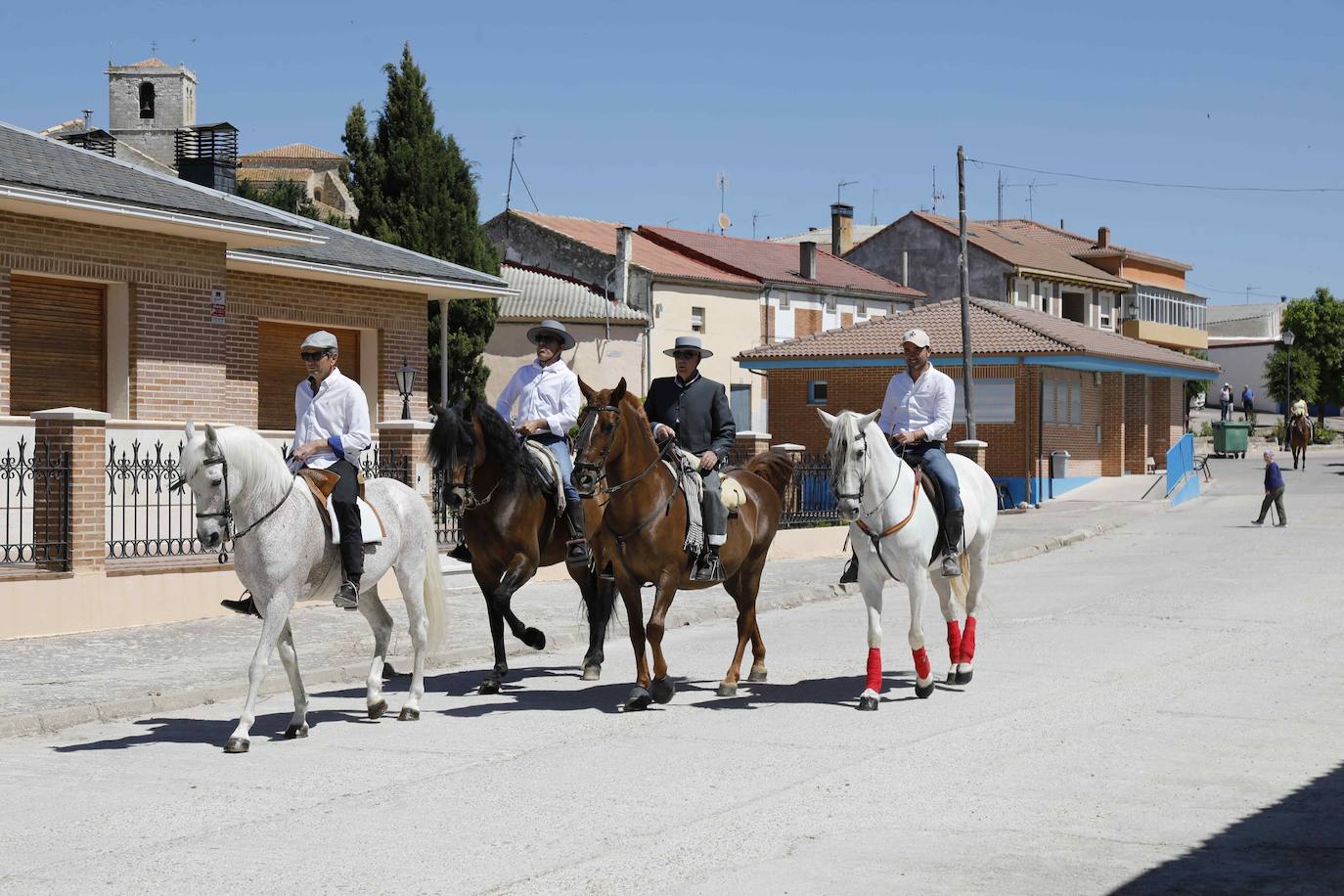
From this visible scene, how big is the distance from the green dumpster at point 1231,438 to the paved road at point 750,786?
49.2 metres

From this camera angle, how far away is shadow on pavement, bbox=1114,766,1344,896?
594 cm

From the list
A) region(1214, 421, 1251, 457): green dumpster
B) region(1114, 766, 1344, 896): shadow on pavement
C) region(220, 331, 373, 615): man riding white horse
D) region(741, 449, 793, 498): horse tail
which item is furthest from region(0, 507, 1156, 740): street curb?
region(1214, 421, 1251, 457): green dumpster

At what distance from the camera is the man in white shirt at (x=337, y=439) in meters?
10.1

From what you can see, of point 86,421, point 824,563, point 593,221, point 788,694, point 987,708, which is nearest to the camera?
point 987,708

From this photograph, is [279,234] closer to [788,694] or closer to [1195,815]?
[788,694]

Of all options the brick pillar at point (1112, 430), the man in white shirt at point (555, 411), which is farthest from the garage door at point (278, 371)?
the brick pillar at point (1112, 430)

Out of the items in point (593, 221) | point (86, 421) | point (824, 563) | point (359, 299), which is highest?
point (593, 221)

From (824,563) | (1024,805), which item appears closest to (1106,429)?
(824,563)

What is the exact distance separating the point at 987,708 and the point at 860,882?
4.47 m

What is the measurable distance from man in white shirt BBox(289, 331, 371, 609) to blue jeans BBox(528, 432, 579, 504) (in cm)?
229

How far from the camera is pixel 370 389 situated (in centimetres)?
2614

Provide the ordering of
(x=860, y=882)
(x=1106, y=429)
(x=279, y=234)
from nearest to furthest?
1. (x=860, y=882)
2. (x=279, y=234)
3. (x=1106, y=429)

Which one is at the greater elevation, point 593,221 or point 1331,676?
point 593,221

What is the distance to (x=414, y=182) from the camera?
46281 millimetres
